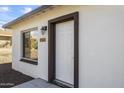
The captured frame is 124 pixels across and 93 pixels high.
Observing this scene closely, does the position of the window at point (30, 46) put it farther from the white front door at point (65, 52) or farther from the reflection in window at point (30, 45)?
the white front door at point (65, 52)

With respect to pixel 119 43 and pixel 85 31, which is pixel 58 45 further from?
pixel 119 43

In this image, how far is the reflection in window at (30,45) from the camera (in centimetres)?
739

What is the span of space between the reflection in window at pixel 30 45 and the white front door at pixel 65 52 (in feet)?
6.25

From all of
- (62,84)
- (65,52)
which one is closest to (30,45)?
(65,52)

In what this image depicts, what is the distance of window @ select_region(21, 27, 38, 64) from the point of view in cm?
738

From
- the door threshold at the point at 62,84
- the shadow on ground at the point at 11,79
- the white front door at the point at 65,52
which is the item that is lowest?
the shadow on ground at the point at 11,79

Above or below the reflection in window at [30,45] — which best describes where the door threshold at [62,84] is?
below

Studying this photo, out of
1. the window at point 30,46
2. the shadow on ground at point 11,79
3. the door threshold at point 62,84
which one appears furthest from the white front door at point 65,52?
the window at point 30,46

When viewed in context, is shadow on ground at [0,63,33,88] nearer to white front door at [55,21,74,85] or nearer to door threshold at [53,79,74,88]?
door threshold at [53,79,74,88]

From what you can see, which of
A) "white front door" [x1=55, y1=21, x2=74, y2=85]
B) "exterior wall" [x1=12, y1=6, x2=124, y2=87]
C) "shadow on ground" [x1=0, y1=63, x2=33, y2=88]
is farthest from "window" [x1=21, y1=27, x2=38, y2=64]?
"exterior wall" [x1=12, y1=6, x2=124, y2=87]

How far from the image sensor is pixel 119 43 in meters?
3.47
